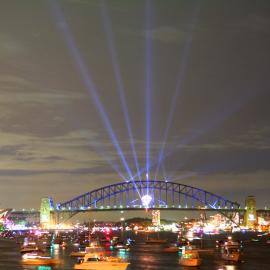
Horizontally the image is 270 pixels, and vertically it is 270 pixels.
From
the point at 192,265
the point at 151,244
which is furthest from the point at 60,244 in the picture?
the point at 192,265

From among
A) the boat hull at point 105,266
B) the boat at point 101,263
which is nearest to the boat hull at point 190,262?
the boat at point 101,263

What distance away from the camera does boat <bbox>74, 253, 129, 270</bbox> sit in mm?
84688

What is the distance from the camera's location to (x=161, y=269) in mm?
98562

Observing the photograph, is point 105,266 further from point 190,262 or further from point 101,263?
point 190,262

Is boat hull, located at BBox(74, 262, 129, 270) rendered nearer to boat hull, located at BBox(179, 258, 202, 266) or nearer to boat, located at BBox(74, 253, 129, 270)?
boat, located at BBox(74, 253, 129, 270)

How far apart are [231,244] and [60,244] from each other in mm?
49968

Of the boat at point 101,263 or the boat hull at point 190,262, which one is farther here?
the boat hull at point 190,262

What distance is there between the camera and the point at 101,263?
282 ft

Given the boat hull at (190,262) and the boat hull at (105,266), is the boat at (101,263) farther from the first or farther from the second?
the boat hull at (190,262)

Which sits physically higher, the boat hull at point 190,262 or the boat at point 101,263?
the boat at point 101,263

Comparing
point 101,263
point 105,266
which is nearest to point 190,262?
point 101,263

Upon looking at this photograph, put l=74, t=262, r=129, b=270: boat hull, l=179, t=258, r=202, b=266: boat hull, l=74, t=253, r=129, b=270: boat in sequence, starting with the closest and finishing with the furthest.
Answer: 1. l=74, t=262, r=129, b=270: boat hull
2. l=74, t=253, r=129, b=270: boat
3. l=179, t=258, r=202, b=266: boat hull

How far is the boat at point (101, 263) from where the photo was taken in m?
84.7

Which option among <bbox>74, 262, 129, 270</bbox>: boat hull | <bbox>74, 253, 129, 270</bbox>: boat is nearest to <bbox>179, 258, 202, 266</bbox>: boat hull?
<bbox>74, 253, 129, 270</bbox>: boat
